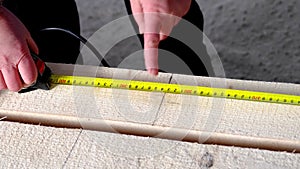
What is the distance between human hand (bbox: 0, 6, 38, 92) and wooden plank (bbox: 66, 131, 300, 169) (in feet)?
0.82

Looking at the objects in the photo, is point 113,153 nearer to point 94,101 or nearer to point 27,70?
point 94,101

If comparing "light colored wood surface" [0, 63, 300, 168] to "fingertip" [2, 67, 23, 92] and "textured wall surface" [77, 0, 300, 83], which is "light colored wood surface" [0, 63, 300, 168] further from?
"textured wall surface" [77, 0, 300, 83]

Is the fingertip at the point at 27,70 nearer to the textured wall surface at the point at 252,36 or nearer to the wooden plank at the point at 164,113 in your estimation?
the wooden plank at the point at 164,113

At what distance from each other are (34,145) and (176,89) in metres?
0.39

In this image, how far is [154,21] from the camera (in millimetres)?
1188

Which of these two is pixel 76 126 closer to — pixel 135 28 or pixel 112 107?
pixel 112 107

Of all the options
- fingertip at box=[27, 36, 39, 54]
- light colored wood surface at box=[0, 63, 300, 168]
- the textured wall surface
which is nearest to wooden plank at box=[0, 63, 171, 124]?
light colored wood surface at box=[0, 63, 300, 168]

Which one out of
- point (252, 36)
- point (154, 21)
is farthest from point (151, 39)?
point (252, 36)

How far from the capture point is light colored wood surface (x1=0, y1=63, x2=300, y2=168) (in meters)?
1.21

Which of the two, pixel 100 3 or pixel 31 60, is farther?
pixel 100 3

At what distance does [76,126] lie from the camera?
4.33ft

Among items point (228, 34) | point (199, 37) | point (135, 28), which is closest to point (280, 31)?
point (228, 34)

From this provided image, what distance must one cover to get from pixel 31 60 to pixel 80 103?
6.9 inches

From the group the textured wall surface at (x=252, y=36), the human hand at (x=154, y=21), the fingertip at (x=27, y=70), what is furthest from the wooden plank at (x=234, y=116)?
the textured wall surface at (x=252, y=36)
